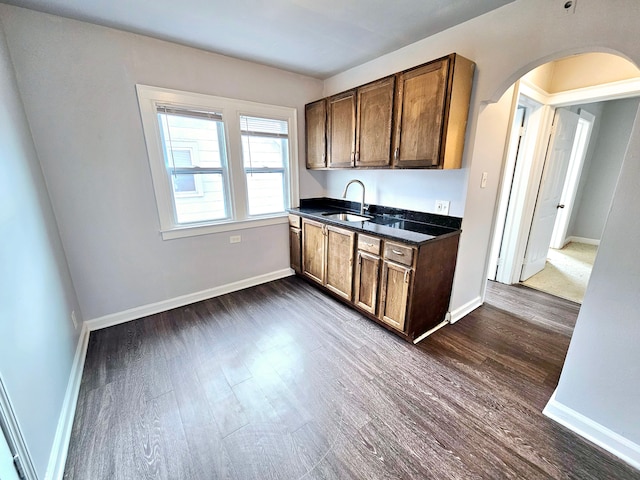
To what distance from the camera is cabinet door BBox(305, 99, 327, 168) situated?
301cm

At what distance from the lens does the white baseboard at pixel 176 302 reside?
2.44 metres

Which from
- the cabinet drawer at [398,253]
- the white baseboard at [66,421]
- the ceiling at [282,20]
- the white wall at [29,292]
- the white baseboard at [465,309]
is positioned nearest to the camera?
the white wall at [29,292]

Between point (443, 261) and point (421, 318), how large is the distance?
1.73ft

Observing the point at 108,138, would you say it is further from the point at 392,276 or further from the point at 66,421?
the point at 392,276

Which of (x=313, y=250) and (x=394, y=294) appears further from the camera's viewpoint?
(x=313, y=250)

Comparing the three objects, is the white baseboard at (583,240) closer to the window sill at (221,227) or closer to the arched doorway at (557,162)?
the arched doorway at (557,162)

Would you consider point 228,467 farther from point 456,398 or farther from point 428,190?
point 428,190

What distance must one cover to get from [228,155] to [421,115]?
6.39 feet

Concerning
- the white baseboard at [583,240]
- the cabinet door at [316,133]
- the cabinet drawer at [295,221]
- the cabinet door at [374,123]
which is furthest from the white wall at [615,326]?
the white baseboard at [583,240]

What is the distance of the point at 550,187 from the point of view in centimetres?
324

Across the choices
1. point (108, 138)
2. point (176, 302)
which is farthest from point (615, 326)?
point (108, 138)

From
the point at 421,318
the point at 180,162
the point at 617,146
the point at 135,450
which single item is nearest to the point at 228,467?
the point at 135,450

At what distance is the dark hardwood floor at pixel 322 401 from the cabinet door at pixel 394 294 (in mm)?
192

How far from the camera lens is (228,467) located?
131cm
